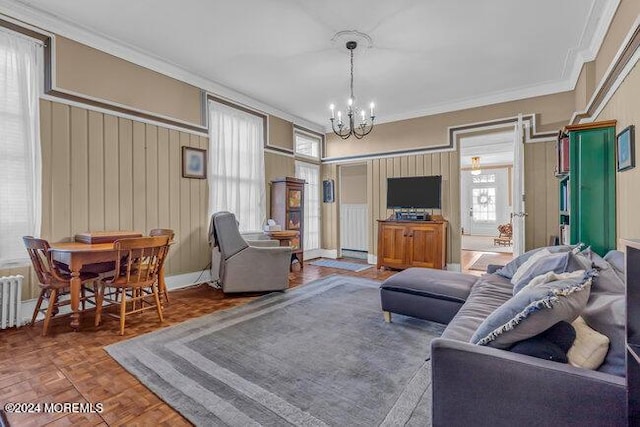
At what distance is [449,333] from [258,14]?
311cm

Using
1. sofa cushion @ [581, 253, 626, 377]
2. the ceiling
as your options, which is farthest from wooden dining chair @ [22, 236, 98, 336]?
sofa cushion @ [581, 253, 626, 377]

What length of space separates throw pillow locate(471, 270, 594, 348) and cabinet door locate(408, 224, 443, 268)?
372 centimetres

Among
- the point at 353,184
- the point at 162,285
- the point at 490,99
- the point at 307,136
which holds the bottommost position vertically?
the point at 162,285

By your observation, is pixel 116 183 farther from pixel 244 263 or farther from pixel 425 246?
pixel 425 246

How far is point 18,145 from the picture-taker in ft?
9.52

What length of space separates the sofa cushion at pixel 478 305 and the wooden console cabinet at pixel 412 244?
2050 millimetres

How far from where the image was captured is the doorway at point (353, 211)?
23.1ft

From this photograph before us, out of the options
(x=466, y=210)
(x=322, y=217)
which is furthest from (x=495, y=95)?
(x=466, y=210)

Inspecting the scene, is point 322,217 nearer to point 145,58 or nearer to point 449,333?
point 145,58

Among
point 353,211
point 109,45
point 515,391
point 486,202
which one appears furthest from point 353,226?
point 486,202

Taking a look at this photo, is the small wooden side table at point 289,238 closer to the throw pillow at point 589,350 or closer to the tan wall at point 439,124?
the tan wall at point 439,124

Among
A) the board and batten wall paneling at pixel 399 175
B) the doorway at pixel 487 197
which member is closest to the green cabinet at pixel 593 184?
the board and batten wall paneling at pixel 399 175

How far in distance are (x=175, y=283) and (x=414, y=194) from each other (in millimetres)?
4061

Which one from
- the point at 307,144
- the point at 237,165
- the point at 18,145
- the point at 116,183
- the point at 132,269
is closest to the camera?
the point at 18,145
